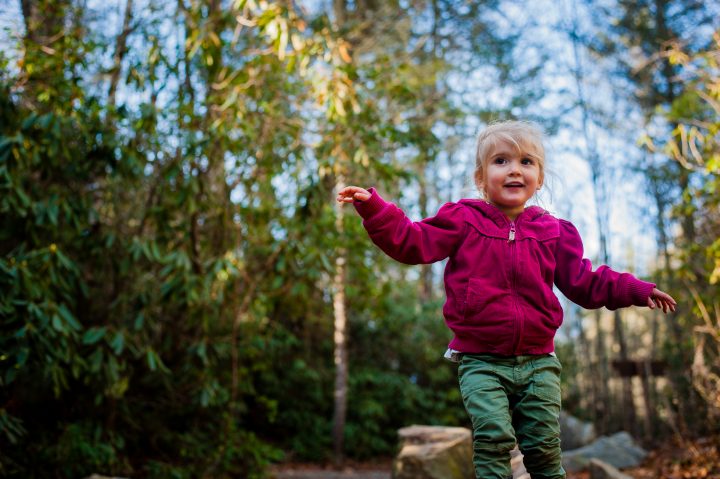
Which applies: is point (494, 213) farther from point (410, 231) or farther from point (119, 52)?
point (119, 52)

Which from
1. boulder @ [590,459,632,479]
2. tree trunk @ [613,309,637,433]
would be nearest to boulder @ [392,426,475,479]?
boulder @ [590,459,632,479]

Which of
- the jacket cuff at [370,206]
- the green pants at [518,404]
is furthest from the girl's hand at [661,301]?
the jacket cuff at [370,206]

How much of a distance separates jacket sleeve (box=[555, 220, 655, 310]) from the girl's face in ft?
0.84

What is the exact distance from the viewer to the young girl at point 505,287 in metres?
2.08

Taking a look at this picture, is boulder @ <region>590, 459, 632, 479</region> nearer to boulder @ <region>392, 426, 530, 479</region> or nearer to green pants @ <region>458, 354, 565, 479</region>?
boulder @ <region>392, 426, 530, 479</region>

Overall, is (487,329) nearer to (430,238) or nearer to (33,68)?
(430,238)

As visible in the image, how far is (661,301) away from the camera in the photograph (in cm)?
219

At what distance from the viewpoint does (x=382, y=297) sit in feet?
22.1

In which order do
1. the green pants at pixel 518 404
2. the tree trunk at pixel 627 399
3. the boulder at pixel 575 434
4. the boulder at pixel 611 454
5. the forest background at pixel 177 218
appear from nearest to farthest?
the green pants at pixel 518 404
the forest background at pixel 177 218
the boulder at pixel 611 454
the boulder at pixel 575 434
the tree trunk at pixel 627 399

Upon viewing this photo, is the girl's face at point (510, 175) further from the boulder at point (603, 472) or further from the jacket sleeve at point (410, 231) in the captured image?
the boulder at point (603, 472)

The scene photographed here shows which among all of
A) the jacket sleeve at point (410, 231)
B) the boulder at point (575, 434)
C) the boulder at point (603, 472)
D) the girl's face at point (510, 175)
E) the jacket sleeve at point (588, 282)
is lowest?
the boulder at point (575, 434)

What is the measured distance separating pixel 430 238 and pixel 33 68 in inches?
154

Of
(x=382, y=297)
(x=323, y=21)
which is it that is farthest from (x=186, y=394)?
(x=323, y=21)

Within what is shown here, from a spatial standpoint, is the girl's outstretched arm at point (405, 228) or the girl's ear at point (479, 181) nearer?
the girl's outstretched arm at point (405, 228)
